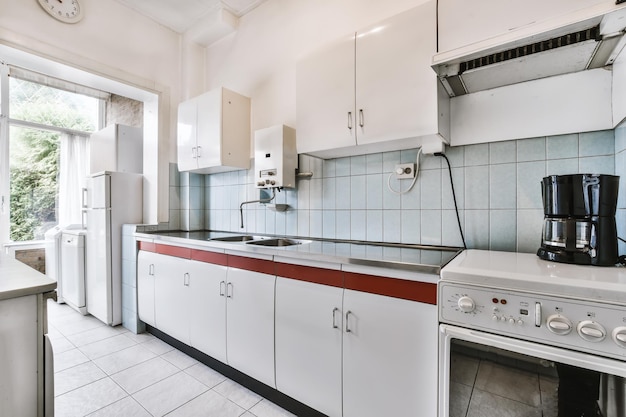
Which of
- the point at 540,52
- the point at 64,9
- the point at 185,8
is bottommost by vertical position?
the point at 540,52

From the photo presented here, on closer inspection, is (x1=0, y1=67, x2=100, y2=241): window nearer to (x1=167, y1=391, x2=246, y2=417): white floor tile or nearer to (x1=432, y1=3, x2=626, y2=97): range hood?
(x1=167, y1=391, x2=246, y2=417): white floor tile

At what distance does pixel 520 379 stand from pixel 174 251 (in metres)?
2.30

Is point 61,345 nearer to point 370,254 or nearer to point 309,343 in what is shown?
point 309,343

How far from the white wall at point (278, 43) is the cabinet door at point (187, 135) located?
0.48 meters

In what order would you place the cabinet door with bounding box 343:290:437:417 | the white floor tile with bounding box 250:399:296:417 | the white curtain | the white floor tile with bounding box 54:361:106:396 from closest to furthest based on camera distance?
the cabinet door with bounding box 343:290:437:417 → the white floor tile with bounding box 250:399:296:417 → the white floor tile with bounding box 54:361:106:396 → the white curtain

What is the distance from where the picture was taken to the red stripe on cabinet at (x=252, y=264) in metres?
1.71

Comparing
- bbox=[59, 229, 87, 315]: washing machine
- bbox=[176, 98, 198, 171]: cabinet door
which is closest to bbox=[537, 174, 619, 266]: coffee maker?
bbox=[176, 98, 198, 171]: cabinet door

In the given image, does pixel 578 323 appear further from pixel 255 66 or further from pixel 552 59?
pixel 255 66

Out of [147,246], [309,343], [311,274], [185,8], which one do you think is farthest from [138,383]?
[185,8]

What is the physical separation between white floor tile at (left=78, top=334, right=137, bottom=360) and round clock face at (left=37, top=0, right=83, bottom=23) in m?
2.77

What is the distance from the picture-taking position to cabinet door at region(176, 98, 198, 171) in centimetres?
280

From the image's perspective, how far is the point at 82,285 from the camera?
3223 millimetres

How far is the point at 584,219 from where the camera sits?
115 cm

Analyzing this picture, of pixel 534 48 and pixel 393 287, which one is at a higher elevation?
pixel 534 48
